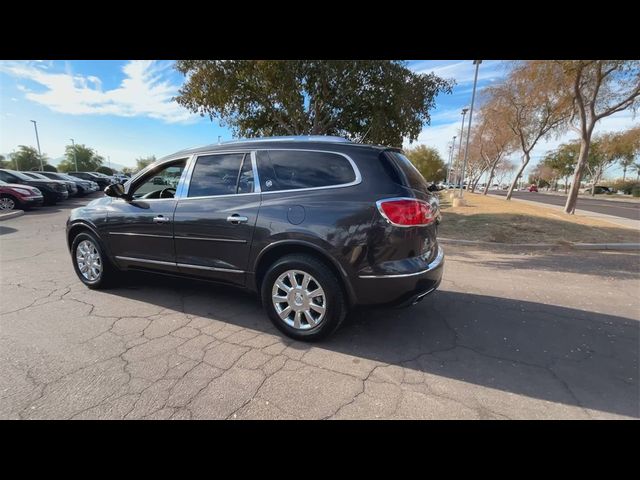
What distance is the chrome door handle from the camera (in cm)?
312

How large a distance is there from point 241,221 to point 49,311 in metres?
2.66

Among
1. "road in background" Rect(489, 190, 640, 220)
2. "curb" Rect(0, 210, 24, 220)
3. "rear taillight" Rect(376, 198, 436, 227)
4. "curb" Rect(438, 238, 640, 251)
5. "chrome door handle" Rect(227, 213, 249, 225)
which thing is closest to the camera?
"rear taillight" Rect(376, 198, 436, 227)

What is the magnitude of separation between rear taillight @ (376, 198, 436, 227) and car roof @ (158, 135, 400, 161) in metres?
0.57

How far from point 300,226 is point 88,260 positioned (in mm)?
3390

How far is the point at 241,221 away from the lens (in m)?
3.13

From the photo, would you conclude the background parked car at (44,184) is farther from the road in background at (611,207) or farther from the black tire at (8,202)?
the road in background at (611,207)

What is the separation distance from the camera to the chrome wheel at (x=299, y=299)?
2.93 m

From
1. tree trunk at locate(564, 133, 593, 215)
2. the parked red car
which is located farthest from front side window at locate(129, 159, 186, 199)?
tree trunk at locate(564, 133, 593, 215)

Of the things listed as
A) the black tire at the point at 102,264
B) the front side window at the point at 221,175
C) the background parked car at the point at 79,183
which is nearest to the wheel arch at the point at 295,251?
the front side window at the point at 221,175

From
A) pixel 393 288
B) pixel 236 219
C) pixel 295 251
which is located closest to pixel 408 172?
pixel 393 288

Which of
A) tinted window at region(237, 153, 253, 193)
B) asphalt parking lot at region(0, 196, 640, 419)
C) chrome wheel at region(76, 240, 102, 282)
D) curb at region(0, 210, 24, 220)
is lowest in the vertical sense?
curb at region(0, 210, 24, 220)

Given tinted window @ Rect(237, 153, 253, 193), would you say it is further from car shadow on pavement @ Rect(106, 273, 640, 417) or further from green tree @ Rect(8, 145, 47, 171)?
green tree @ Rect(8, 145, 47, 171)
